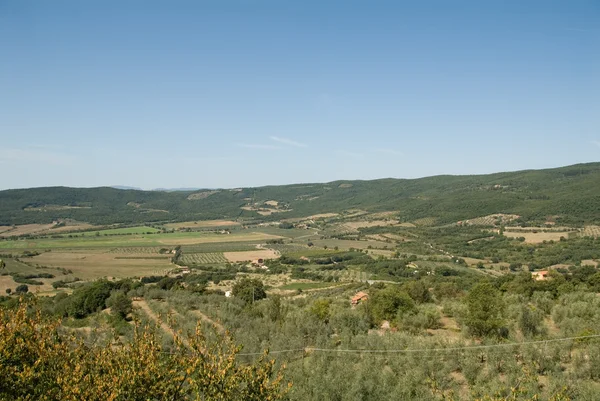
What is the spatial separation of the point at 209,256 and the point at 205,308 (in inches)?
2584

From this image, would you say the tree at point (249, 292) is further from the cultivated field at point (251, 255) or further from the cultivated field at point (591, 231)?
the cultivated field at point (591, 231)

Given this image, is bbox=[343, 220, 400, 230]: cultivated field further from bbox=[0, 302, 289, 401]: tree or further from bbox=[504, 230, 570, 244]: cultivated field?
bbox=[0, 302, 289, 401]: tree

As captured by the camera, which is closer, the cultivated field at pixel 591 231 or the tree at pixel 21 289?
the tree at pixel 21 289

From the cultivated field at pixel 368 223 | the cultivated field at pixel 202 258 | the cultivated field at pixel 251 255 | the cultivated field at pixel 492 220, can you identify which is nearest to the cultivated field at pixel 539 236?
the cultivated field at pixel 492 220

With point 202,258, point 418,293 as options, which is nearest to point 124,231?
point 202,258

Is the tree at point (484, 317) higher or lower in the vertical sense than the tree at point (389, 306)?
higher

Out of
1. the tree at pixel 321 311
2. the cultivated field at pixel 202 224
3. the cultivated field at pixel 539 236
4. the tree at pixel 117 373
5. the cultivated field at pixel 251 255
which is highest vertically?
the tree at pixel 117 373

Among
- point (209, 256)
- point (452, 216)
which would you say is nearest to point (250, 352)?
point (209, 256)

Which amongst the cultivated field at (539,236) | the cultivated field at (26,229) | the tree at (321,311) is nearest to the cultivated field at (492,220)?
the cultivated field at (539,236)

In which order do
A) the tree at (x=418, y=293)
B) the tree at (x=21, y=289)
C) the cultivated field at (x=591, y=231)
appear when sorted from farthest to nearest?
the cultivated field at (x=591, y=231) → the tree at (x=21, y=289) → the tree at (x=418, y=293)

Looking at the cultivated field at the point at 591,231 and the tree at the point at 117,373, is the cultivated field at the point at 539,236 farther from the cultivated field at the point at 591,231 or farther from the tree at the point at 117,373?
the tree at the point at 117,373

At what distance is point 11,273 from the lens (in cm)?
7412

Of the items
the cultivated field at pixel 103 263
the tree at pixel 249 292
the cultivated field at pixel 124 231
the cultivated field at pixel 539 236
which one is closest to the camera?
the tree at pixel 249 292

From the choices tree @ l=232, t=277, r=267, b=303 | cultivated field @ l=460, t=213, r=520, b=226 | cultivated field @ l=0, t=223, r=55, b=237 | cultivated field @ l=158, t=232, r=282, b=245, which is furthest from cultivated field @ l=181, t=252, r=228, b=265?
cultivated field @ l=460, t=213, r=520, b=226
